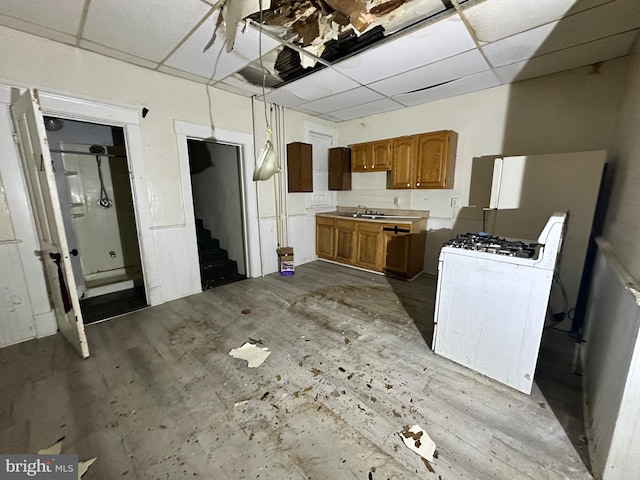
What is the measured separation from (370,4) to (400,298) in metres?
2.86

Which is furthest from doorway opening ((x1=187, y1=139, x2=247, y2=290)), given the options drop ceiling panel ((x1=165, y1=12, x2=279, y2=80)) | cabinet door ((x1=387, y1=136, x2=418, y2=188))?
cabinet door ((x1=387, y1=136, x2=418, y2=188))

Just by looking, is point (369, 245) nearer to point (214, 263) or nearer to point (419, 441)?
point (214, 263)

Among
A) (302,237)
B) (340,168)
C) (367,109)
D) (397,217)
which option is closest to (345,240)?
(302,237)

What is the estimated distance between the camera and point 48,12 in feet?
6.03

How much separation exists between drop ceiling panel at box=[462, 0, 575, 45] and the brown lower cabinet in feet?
7.09

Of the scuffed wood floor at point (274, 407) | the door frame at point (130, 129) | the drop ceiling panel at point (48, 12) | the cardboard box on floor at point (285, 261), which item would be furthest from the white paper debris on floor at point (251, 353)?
the drop ceiling panel at point (48, 12)

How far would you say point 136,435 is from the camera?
1412 mm

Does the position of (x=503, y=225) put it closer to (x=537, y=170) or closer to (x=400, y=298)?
(x=537, y=170)

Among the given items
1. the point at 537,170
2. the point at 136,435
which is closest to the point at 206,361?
the point at 136,435

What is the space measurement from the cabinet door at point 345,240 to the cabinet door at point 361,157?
0.97 m

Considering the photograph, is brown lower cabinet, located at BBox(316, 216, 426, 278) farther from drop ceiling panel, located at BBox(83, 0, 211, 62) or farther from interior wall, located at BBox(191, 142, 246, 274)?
drop ceiling panel, located at BBox(83, 0, 211, 62)

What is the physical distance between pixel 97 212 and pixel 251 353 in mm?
3218

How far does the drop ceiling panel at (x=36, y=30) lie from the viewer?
1935 millimetres

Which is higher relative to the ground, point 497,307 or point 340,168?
point 340,168
